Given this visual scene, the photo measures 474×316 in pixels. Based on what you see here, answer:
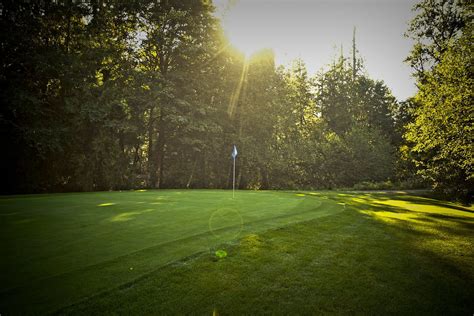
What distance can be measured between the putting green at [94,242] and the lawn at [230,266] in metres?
0.02

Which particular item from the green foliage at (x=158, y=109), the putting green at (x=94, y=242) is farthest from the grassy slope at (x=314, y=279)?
the green foliage at (x=158, y=109)

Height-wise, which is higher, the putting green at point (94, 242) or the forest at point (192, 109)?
the forest at point (192, 109)

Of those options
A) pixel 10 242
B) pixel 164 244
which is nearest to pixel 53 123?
pixel 10 242

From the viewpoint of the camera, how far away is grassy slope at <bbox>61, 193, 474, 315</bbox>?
11.1 ft

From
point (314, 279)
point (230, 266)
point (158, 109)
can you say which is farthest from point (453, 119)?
point (158, 109)

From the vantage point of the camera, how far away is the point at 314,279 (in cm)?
415

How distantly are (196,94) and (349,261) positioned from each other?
28419 millimetres

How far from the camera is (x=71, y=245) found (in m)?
5.27

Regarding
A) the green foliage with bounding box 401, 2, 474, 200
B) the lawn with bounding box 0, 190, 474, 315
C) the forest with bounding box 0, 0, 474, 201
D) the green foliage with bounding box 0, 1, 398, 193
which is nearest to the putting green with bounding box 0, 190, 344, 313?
the lawn with bounding box 0, 190, 474, 315

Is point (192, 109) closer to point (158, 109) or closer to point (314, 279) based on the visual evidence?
point (158, 109)

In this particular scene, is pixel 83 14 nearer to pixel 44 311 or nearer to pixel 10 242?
pixel 10 242

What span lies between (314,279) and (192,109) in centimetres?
2577

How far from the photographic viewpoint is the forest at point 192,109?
1855cm

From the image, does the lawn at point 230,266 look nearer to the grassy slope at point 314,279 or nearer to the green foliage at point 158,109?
the grassy slope at point 314,279
